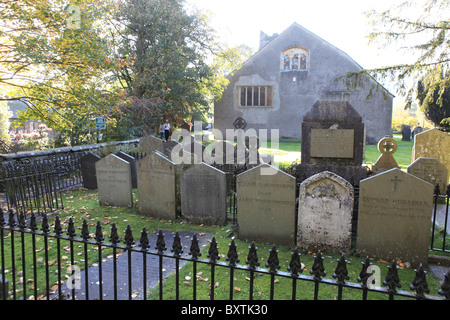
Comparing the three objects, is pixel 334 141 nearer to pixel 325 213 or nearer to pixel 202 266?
pixel 325 213

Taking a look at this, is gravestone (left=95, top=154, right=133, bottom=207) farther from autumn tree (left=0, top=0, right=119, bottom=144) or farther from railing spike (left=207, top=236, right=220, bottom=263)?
railing spike (left=207, top=236, right=220, bottom=263)

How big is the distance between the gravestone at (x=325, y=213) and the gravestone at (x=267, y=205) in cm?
24

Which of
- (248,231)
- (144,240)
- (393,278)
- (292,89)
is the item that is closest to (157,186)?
(248,231)

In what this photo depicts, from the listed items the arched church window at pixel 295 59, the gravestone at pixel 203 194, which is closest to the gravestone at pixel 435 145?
the gravestone at pixel 203 194

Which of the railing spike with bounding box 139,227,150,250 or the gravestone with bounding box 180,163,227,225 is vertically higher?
the railing spike with bounding box 139,227,150,250

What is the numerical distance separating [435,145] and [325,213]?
8178 millimetres

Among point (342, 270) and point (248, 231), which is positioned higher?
point (342, 270)

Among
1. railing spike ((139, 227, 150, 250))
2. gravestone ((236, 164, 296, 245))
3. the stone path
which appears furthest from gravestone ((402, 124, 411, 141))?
railing spike ((139, 227, 150, 250))

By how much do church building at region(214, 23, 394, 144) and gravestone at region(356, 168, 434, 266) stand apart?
20.5 m

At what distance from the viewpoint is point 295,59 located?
26.4 meters

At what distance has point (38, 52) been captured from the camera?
792 centimetres

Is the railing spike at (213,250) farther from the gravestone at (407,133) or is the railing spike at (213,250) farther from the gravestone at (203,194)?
the gravestone at (407,133)

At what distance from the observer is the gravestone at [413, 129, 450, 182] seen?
10.9 m

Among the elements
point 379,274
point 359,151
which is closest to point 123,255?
point 379,274
